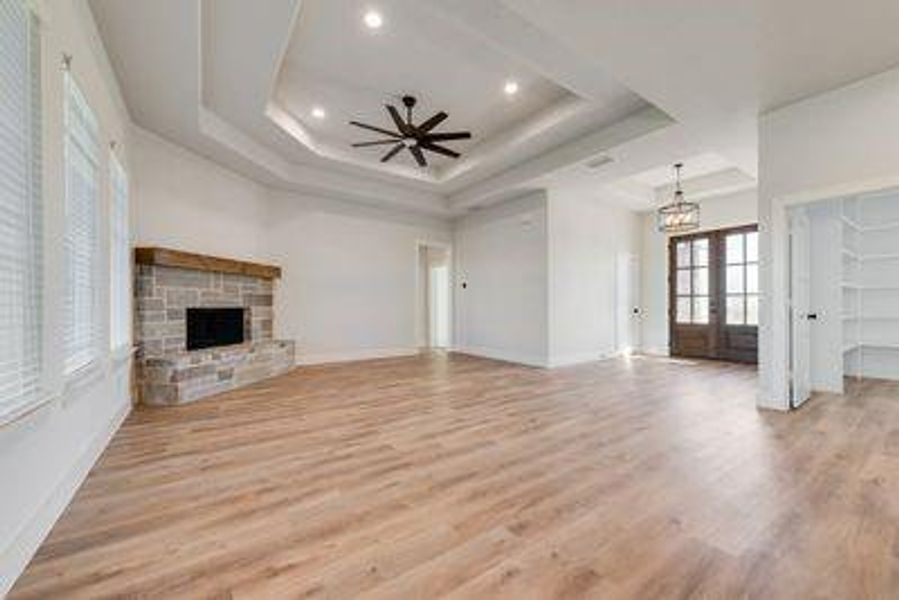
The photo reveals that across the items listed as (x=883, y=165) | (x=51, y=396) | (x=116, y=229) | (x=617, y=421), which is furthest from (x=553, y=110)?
(x=51, y=396)

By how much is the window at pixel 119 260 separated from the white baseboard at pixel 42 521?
3.61ft

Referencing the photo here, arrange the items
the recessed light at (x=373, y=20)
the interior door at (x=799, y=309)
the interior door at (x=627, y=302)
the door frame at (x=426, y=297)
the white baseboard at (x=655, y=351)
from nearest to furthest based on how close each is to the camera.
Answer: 1. the recessed light at (x=373, y=20)
2. the interior door at (x=799, y=309)
3. the interior door at (x=627, y=302)
4. the white baseboard at (x=655, y=351)
5. the door frame at (x=426, y=297)

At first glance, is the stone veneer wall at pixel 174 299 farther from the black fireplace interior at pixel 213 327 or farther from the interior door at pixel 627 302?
the interior door at pixel 627 302

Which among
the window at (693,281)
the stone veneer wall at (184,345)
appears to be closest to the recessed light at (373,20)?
the stone veneer wall at (184,345)

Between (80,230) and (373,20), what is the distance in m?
2.65

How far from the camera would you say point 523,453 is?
281 centimetres

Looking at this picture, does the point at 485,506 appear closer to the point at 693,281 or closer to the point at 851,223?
the point at 851,223

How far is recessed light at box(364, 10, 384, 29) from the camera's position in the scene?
10.7 ft

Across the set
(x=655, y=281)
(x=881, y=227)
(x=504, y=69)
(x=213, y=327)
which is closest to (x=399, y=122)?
(x=504, y=69)

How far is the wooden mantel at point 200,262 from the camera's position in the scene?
4.20 metres

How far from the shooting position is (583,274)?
7.26 meters

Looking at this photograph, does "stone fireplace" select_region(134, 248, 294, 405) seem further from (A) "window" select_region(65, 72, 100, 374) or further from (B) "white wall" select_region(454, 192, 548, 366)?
(B) "white wall" select_region(454, 192, 548, 366)

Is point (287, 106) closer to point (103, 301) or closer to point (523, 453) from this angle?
point (103, 301)

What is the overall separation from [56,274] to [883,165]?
5695mm
